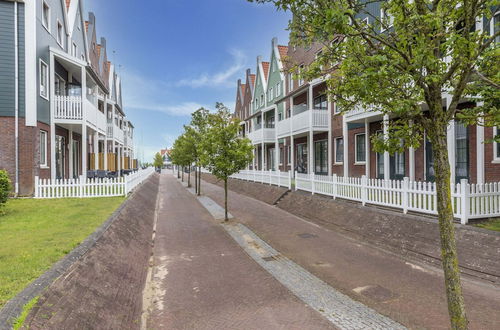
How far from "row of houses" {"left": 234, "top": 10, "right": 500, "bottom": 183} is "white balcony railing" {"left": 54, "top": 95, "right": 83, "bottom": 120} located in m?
11.1

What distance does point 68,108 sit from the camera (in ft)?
49.4

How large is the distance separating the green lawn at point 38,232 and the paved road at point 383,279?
16.8 feet

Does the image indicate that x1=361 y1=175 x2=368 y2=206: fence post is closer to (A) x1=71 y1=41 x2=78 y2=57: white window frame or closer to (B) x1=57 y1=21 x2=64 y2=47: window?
(B) x1=57 y1=21 x2=64 y2=47: window

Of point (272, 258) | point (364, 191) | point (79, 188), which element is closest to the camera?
point (272, 258)

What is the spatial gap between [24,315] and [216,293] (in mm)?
3069

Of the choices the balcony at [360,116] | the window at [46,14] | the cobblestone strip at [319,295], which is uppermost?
the window at [46,14]

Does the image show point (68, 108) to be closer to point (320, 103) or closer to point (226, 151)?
point (226, 151)

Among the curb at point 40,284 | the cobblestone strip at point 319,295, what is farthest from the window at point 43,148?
the cobblestone strip at point 319,295

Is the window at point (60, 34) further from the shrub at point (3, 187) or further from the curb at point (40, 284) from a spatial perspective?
the curb at point (40, 284)

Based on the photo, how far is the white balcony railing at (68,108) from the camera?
48.9 ft

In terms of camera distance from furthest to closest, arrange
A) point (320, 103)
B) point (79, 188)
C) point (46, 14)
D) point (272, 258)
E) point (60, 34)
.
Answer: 1. point (320, 103)
2. point (60, 34)
3. point (46, 14)
4. point (79, 188)
5. point (272, 258)

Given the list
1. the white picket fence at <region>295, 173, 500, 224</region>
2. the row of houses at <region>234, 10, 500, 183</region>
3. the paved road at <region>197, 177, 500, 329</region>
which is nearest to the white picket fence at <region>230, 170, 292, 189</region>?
the row of houses at <region>234, 10, 500, 183</region>

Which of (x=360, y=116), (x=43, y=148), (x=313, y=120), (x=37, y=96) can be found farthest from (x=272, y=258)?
(x=43, y=148)

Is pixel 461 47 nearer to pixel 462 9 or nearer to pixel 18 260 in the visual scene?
pixel 462 9
